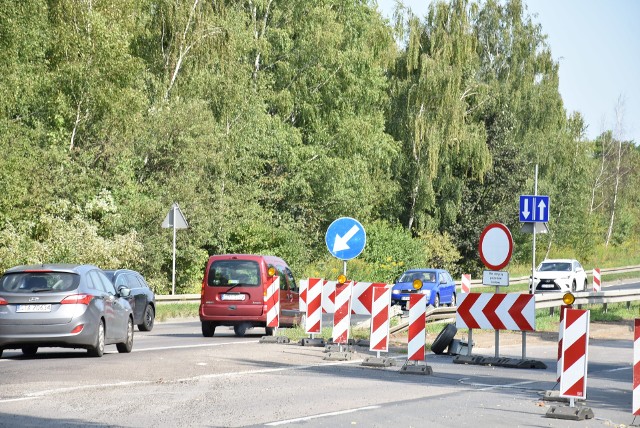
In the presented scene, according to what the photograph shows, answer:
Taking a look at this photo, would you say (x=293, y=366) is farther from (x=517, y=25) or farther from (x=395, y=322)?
(x=517, y=25)

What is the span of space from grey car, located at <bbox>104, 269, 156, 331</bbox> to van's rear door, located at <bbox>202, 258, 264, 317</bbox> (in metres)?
2.92

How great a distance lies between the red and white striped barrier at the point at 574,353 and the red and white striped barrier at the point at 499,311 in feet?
21.0

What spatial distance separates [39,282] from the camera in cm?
1930

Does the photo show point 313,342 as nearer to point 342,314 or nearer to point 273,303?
point 273,303

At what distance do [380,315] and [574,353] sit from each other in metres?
6.21

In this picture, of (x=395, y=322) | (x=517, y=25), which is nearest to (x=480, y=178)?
(x=517, y=25)

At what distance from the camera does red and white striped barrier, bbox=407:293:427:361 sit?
17797mm

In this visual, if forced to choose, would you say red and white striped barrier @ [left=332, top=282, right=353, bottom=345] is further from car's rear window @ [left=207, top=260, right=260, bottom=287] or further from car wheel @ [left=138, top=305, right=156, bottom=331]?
car wheel @ [left=138, top=305, right=156, bottom=331]

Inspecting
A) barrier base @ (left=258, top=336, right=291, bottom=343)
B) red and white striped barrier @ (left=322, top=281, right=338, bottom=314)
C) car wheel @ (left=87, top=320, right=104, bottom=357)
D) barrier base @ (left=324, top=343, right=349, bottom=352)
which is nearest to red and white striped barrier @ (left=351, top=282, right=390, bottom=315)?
red and white striped barrier @ (left=322, top=281, right=338, bottom=314)

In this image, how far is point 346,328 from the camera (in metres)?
21.1

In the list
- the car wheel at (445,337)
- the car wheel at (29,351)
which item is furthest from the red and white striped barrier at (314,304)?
the car wheel at (29,351)

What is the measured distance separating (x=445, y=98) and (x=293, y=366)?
4762 cm

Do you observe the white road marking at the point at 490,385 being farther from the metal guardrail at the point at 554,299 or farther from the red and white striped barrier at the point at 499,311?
the metal guardrail at the point at 554,299

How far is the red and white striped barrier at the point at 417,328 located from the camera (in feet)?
58.4
